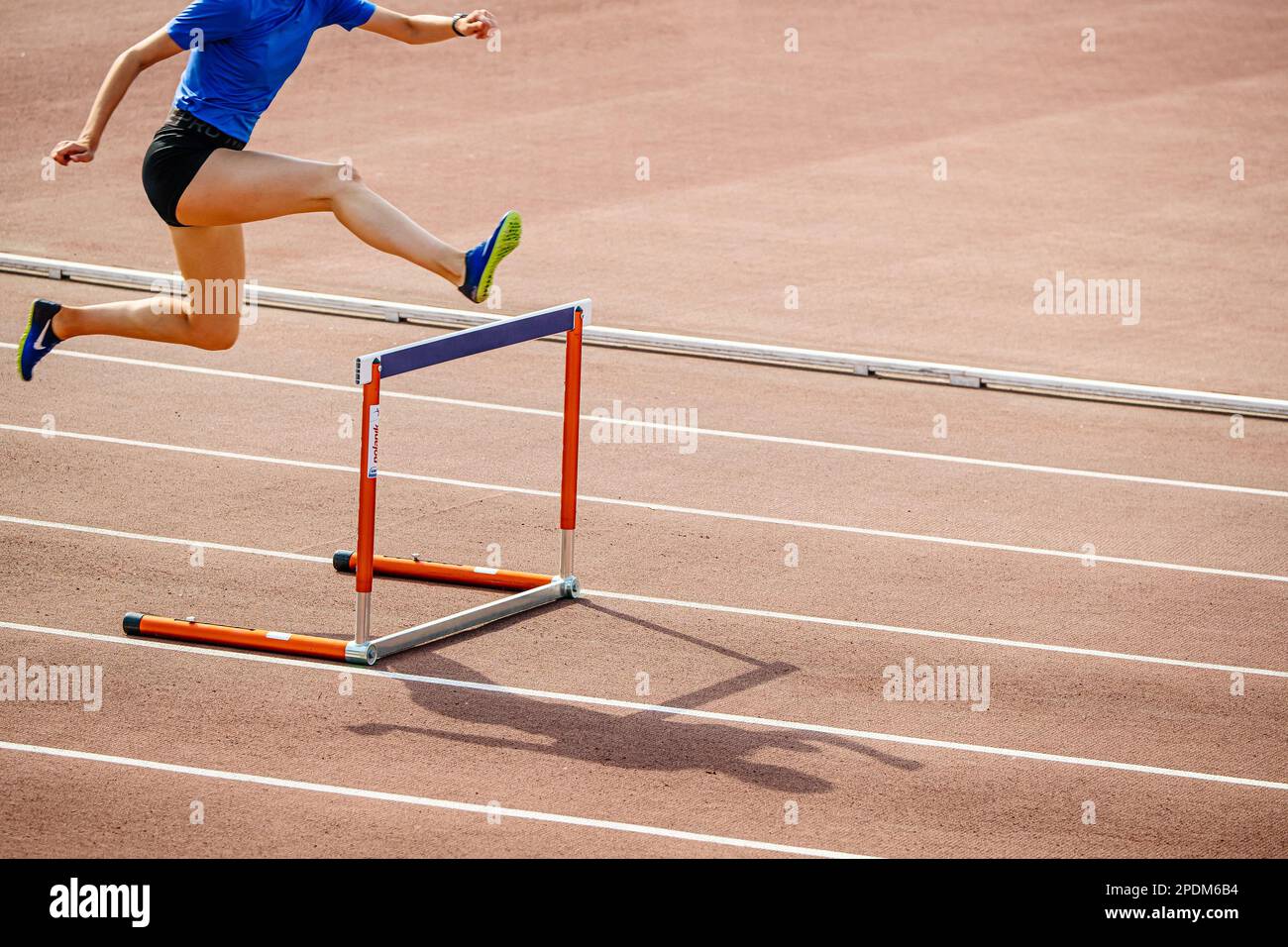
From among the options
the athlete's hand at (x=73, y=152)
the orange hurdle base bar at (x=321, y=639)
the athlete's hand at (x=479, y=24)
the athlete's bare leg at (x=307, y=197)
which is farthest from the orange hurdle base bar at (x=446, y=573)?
the athlete's hand at (x=479, y=24)

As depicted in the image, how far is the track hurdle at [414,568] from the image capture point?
7.73 meters

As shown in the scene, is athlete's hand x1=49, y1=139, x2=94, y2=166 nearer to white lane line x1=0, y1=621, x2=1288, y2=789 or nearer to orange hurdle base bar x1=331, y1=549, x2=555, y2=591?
white lane line x1=0, y1=621, x2=1288, y2=789

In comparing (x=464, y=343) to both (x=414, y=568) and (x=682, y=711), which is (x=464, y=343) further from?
(x=682, y=711)

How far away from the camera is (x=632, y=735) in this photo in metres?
7.55

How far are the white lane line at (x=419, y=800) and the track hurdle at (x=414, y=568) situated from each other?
1119 mm

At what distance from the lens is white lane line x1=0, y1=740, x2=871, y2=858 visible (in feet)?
21.7

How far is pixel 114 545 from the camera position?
9.53m

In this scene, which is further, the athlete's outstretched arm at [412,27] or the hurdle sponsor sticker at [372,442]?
the athlete's outstretched arm at [412,27]

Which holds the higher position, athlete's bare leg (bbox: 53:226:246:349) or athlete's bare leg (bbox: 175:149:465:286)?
athlete's bare leg (bbox: 175:149:465:286)

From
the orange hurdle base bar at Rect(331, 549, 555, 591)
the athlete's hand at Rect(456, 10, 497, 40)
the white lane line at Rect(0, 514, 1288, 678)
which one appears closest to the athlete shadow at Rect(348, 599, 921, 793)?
the white lane line at Rect(0, 514, 1288, 678)

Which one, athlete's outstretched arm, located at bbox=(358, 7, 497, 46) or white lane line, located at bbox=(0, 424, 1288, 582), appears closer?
athlete's outstretched arm, located at bbox=(358, 7, 497, 46)

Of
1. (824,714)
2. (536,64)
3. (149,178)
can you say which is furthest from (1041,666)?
(536,64)

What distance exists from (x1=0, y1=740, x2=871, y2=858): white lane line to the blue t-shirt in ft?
9.27

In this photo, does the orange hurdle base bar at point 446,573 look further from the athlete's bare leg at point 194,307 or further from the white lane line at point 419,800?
the white lane line at point 419,800
